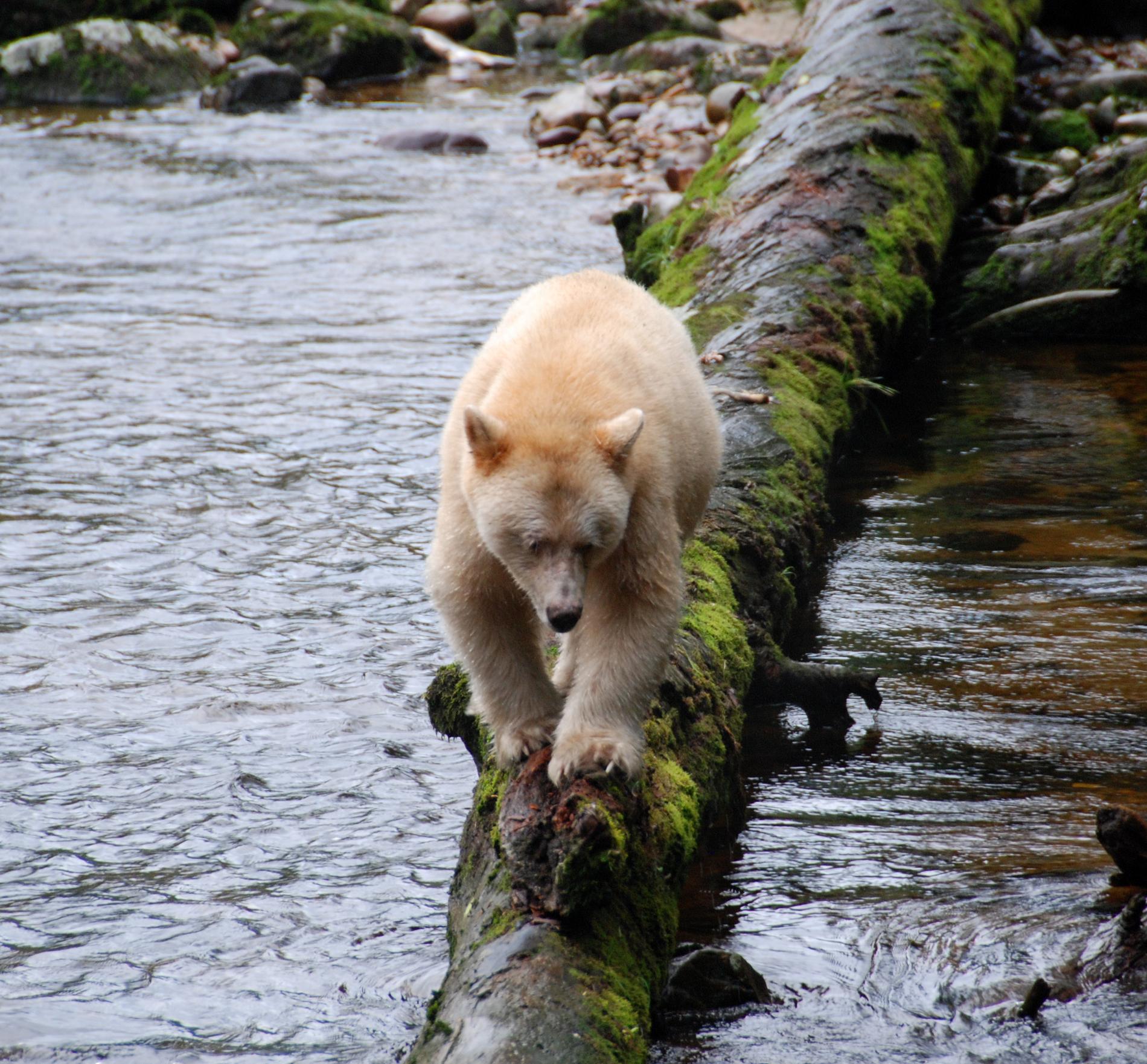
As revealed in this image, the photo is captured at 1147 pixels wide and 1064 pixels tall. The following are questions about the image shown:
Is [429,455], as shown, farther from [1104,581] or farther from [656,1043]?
[656,1043]

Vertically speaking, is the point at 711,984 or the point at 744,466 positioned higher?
the point at 744,466

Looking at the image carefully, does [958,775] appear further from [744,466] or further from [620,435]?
[620,435]

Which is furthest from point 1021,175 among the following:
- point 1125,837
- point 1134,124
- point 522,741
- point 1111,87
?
point 522,741

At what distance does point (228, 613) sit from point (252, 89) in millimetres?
18238

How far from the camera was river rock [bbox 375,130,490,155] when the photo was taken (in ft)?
64.8

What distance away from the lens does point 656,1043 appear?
3975 millimetres

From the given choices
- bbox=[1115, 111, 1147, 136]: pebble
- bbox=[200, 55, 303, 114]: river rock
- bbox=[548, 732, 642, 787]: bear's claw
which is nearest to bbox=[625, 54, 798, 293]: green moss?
bbox=[1115, 111, 1147, 136]: pebble

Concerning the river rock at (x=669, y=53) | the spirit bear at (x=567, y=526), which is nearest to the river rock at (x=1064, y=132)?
the river rock at (x=669, y=53)

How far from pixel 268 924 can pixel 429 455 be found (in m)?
5.09

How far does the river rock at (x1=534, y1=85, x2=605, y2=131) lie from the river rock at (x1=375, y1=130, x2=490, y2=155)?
1.28 meters

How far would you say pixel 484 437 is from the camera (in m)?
3.96

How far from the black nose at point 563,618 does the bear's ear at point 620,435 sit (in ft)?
1.56

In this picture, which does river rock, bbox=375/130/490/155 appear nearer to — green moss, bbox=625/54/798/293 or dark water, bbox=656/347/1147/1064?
green moss, bbox=625/54/798/293

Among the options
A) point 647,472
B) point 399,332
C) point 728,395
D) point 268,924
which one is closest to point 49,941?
point 268,924
